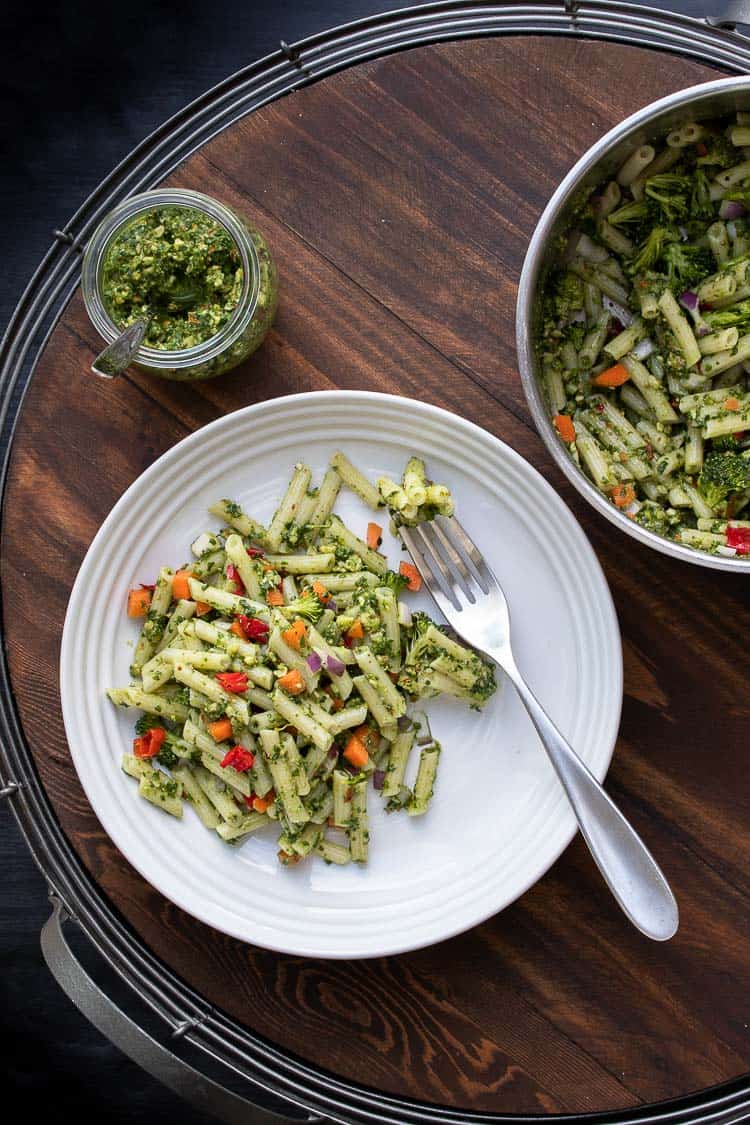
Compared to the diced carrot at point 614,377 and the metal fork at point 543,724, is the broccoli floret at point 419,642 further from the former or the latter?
the diced carrot at point 614,377

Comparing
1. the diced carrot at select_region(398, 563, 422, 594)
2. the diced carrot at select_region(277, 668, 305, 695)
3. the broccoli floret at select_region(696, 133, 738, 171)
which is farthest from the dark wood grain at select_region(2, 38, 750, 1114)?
the diced carrot at select_region(277, 668, 305, 695)

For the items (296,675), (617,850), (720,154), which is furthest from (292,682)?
(720,154)

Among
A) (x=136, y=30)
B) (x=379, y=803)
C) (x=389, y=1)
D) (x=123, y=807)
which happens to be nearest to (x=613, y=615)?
(x=379, y=803)

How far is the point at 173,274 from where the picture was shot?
1.94m

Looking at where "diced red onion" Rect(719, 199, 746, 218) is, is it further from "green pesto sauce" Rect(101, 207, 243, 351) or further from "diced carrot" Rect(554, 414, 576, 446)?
"green pesto sauce" Rect(101, 207, 243, 351)

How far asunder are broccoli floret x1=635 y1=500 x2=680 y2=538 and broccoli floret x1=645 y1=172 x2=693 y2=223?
58 cm

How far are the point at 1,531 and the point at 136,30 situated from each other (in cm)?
148

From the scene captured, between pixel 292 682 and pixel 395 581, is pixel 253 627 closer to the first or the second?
pixel 292 682

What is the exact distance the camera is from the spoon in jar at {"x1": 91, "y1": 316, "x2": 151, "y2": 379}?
1830 mm

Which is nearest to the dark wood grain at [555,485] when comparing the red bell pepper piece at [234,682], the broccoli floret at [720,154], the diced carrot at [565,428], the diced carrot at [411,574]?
the diced carrot at [565,428]

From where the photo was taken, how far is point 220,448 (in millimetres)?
2010

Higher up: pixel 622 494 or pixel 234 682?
pixel 622 494

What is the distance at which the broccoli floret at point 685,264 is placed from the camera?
1906 millimetres

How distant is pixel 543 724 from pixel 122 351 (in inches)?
43.5
